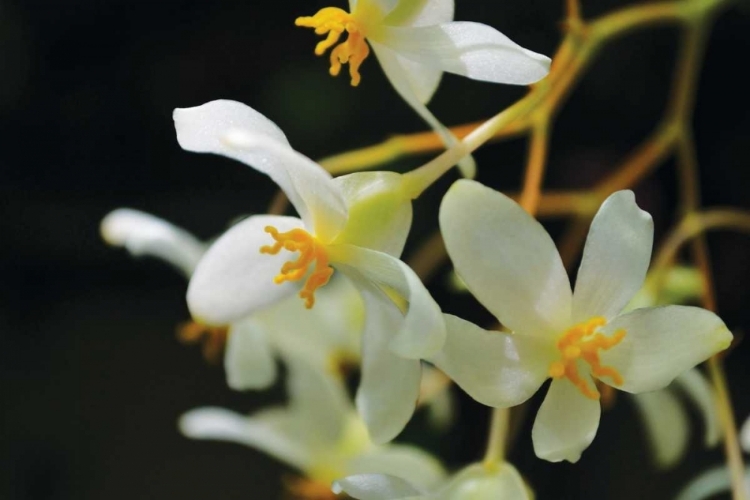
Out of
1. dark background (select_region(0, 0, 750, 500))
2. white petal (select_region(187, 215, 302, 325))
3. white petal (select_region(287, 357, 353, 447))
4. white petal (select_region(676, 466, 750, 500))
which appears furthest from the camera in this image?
dark background (select_region(0, 0, 750, 500))

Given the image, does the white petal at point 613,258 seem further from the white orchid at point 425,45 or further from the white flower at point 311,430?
the white flower at point 311,430

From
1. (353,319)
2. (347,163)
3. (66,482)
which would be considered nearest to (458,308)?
(353,319)

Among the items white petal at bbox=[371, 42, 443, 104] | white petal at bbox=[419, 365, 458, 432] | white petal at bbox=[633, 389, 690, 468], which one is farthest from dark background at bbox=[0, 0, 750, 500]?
white petal at bbox=[371, 42, 443, 104]

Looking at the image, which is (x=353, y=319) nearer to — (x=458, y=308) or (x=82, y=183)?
(x=458, y=308)

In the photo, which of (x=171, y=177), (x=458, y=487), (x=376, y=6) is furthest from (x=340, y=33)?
(x=171, y=177)

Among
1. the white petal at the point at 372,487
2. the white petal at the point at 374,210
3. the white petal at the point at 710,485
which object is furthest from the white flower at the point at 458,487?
the white petal at the point at 710,485

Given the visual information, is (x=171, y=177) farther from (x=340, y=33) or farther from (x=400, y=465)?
(x=340, y=33)

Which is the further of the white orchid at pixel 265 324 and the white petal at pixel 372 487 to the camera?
the white orchid at pixel 265 324

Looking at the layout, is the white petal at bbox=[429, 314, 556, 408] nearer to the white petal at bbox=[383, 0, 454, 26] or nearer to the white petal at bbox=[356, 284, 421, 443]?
the white petal at bbox=[356, 284, 421, 443]
